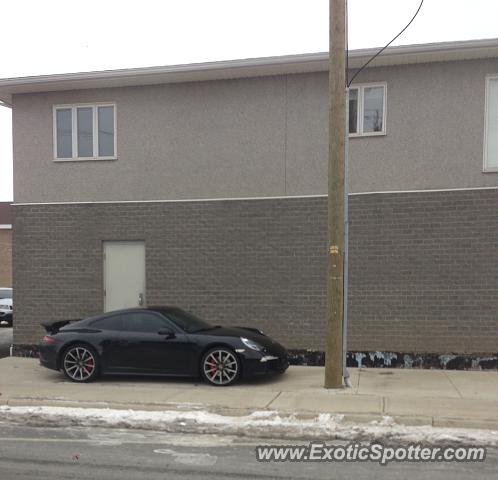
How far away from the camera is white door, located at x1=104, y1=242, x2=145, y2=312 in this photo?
37.1 feet

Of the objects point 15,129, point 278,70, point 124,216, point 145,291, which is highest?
point 278,70

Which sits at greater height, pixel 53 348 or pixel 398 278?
pixel 398 278

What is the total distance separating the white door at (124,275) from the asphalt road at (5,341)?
2.98m

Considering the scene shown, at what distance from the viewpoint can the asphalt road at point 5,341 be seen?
40.5 feet

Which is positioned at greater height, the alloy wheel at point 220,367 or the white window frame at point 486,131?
the white window frame at point 486,131

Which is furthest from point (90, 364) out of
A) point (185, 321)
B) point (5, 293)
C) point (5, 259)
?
point (5, 259)

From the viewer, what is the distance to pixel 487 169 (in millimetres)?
9773

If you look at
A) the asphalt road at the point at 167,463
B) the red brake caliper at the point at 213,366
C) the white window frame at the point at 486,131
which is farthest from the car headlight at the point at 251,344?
the white window frame at the point at 486,131

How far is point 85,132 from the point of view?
11.6 meters

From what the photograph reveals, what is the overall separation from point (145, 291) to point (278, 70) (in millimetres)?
5352

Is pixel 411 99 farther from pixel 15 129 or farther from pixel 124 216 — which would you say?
pixel 15 129

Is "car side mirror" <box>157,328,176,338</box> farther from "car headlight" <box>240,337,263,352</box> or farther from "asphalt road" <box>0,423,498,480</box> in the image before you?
"asphalt road" <box>0,423,498,480</box>

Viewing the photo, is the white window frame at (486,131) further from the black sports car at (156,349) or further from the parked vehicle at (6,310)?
the parked vehicle at (6,310)

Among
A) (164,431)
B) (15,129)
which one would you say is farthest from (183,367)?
(15,129)
